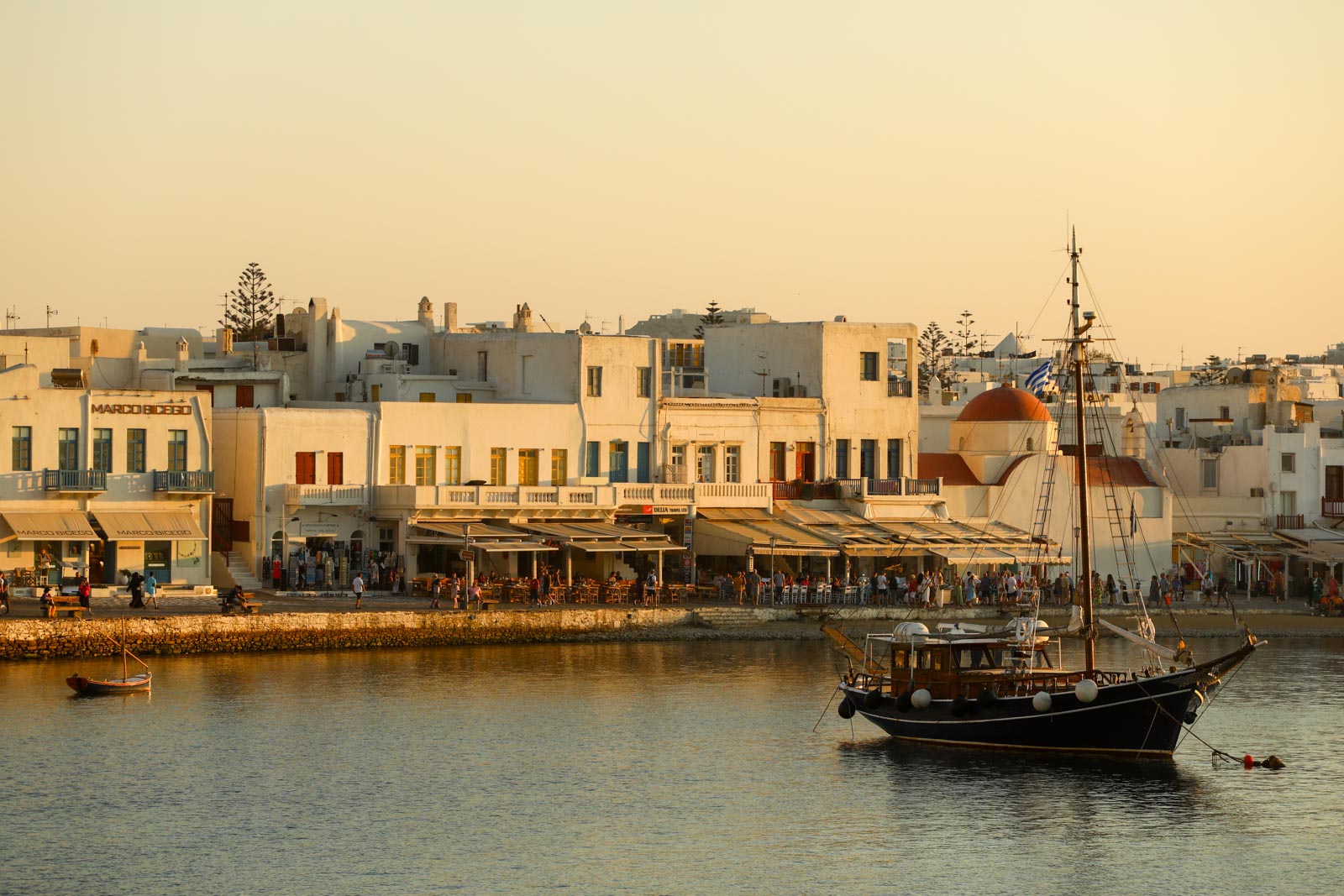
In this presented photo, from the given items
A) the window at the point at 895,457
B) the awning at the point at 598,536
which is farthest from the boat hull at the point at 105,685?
the window at the point at 895,457

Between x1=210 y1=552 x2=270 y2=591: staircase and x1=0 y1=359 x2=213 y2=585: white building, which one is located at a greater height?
x1=0 y1=359 x2=213 y2=585: white building

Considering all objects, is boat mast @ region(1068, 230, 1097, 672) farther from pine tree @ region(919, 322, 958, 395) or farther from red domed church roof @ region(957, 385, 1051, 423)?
pine tree @ region(919, 322, 958, 395)

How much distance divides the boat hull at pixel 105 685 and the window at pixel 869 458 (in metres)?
33.1

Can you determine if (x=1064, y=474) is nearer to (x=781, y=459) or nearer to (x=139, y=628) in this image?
(x=781, y=459)

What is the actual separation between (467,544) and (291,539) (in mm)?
5847

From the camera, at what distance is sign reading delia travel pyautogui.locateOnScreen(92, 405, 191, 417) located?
6269 centimetres

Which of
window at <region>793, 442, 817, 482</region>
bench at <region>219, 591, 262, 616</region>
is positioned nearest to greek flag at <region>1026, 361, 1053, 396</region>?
window at <region>793, 442, 817, 482</region>

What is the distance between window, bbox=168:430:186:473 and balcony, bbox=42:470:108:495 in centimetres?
256

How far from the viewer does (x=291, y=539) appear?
65688mm

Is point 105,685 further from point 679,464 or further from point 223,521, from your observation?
point 679,464

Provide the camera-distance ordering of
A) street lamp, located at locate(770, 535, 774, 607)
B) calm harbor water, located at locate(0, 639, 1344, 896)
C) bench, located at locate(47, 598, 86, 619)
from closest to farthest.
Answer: calm harbor water, located at locate(0, 639, 1344, 896), bench, located at locate(47, 598, 86, 619), street lamp, located at locate(770, 535, 774, 607)

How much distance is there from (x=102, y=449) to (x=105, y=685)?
534 inches

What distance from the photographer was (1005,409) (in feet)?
263

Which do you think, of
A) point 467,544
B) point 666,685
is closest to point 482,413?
point 467,544
